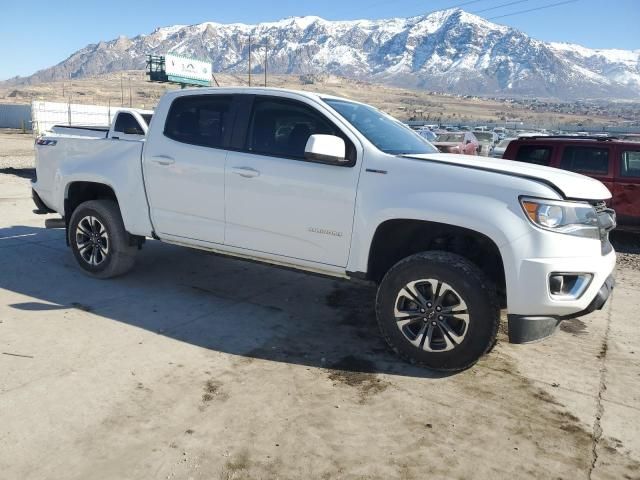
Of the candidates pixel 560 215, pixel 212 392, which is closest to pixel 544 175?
pixel 560 215

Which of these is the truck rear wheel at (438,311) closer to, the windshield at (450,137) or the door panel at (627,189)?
the door panel at (627,189)

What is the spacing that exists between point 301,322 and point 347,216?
4.06 feet

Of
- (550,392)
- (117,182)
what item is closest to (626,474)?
(550,392)

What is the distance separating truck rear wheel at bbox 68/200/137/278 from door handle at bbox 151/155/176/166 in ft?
2.82

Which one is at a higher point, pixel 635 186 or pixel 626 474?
pixel 635 186

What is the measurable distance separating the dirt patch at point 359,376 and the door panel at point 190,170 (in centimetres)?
154

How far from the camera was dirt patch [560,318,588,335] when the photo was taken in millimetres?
4906

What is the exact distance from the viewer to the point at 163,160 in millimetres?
4879

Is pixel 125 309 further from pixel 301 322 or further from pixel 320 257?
pixel 320 257

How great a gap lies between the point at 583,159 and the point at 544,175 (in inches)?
239

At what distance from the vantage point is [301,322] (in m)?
4.78

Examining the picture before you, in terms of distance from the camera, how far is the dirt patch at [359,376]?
11.8ft

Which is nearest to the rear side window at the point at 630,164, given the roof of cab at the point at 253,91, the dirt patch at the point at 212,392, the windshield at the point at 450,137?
the roof of cab at the point at 253,91

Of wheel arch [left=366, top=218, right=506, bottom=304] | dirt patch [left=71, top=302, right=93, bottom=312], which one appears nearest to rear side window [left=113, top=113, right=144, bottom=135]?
dirt patch [left=71, top=302, right=93, bottom=312]
